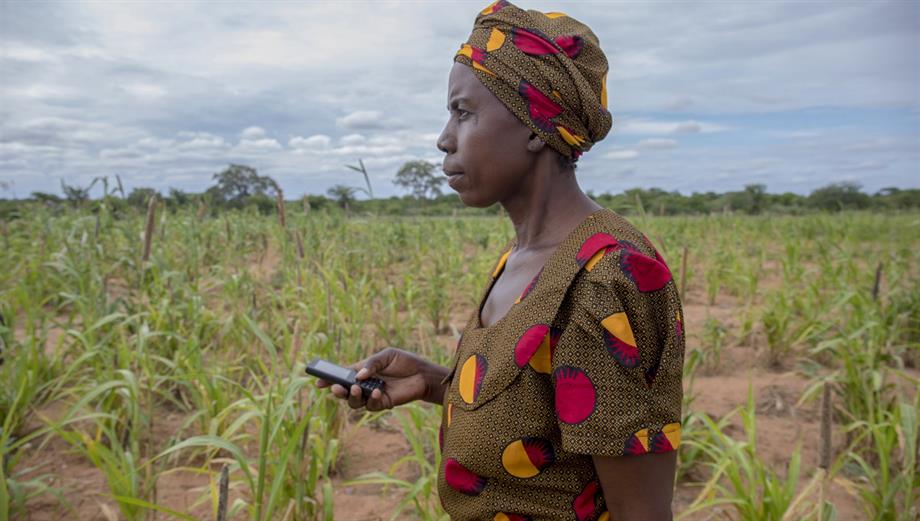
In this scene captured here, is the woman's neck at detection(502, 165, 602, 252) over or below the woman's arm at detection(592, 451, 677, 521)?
over

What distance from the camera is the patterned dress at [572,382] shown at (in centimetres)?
81

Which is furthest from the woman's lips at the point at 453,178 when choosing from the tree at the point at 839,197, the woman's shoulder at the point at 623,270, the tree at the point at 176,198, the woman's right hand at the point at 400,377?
the tree at the point at 839,197

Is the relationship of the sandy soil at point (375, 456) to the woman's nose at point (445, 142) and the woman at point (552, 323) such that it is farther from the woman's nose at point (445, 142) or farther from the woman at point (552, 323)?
the woman's nose at point (445, 142)

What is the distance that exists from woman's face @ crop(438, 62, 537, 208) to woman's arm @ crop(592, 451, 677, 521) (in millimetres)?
428

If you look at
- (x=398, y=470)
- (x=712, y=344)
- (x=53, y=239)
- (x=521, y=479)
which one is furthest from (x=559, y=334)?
(x=53, y=239)

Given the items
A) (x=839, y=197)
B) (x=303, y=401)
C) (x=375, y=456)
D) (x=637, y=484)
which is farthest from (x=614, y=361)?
(x=839, y=197)

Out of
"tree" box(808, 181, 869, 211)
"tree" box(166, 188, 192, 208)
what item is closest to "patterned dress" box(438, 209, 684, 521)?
"tree" box(166, 188, 192, 208)

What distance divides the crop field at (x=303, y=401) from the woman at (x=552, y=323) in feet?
1.78

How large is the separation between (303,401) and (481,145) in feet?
5.13

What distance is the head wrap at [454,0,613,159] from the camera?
36.5 inches

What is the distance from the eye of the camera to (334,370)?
3.98 feet

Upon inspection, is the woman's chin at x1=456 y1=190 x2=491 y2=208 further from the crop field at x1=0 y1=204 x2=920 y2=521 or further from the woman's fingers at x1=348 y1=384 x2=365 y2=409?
the crop field at x1=0 y1=204 x2=920 y2=521

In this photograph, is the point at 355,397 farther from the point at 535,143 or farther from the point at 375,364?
the point at 535,143

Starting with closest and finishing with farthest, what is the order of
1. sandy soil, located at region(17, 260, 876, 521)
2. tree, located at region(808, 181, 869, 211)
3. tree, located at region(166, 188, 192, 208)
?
sandy soil, located at region(17, 260, 876, 521), tree, located at region(166, 188, 192, 208), tree, located at region(808, 181, 869, 211)
